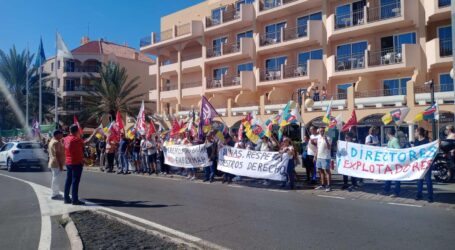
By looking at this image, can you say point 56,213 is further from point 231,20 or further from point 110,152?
point 231,20

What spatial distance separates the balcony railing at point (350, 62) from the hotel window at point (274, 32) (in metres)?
5.68

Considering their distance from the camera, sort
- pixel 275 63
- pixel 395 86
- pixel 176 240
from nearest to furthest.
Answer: pixel 176 240, pixel 395 86, pixel 275 63

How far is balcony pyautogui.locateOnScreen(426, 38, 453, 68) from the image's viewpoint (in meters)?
25.3

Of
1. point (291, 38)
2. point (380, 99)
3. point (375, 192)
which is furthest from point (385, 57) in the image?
point (375, 192)

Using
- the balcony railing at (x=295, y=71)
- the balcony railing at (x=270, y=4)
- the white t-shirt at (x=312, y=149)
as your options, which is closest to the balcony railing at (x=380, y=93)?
the balcony railing at (x=295, y=71)

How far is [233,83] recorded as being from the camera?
3697 cm

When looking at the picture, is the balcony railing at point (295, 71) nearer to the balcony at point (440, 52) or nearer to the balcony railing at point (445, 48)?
the balcony at point (440, 52)

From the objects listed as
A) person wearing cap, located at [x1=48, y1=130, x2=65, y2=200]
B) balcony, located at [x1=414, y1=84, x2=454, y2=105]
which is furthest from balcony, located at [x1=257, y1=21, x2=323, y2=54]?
person wearing cap, located at [x1=48, y1=130, x2=65, y2=200]

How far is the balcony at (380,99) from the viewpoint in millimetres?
24734

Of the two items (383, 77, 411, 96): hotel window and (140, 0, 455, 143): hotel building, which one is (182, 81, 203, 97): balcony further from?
(383, 77, 411, 96): hotel window

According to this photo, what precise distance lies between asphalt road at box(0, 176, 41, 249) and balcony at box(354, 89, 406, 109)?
19.8 metres

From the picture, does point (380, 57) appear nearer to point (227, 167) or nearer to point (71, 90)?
point (227, 167)

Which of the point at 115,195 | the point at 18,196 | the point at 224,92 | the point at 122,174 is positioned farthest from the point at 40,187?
the point at 224,92

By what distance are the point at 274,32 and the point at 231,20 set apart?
4518 mm
